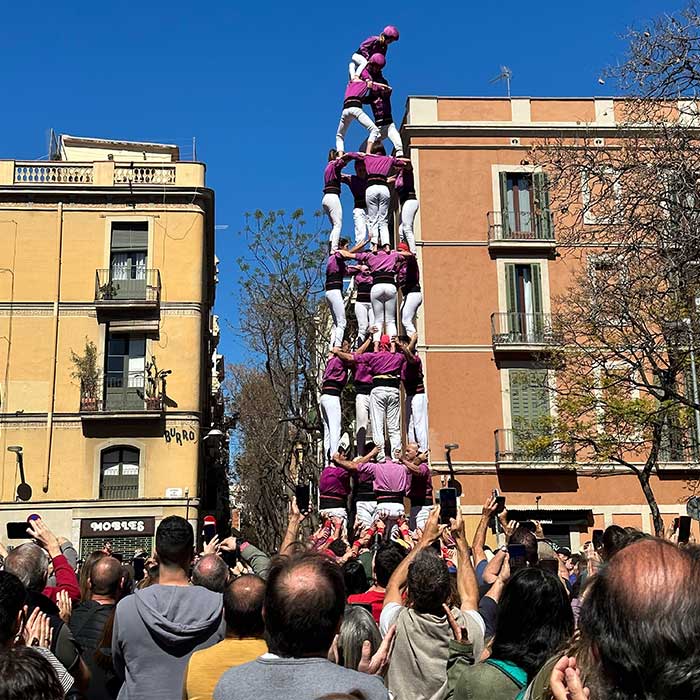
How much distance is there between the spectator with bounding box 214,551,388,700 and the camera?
2893mm

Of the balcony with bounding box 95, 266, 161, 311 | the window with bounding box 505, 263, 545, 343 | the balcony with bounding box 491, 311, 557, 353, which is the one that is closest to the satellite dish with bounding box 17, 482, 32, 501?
the balcony with bounding box 95, 266, 161, 311

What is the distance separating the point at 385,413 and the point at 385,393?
339 millimetres

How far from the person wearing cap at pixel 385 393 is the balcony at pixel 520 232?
17253mm

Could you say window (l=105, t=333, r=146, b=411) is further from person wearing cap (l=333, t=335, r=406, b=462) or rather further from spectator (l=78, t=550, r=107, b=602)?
spectator (l=78, t=550, r=107, b=602)

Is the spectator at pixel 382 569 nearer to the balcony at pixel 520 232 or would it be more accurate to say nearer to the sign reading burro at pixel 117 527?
the sign reading burro at pixel 117 527

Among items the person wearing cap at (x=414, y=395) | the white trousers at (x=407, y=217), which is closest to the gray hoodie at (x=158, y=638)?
the person wearing cap at (x=414, y=395)

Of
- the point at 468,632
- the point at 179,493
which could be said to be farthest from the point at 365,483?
the point at 179,493

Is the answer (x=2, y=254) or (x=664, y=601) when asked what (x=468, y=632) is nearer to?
(x=664, y=601)

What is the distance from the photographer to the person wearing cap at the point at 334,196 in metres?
15.4

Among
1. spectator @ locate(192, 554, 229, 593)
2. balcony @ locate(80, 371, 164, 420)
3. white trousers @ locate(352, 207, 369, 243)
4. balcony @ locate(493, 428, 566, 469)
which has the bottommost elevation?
spectator @ locate(192, 554, 229, 593)

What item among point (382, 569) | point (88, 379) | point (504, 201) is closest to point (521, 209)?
point (504, 201)

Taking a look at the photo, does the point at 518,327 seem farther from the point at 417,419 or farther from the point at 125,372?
the point at 417,419

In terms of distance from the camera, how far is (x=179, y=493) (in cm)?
2894

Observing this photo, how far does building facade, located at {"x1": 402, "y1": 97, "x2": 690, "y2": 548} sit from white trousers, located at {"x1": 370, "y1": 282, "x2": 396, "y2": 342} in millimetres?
14815
